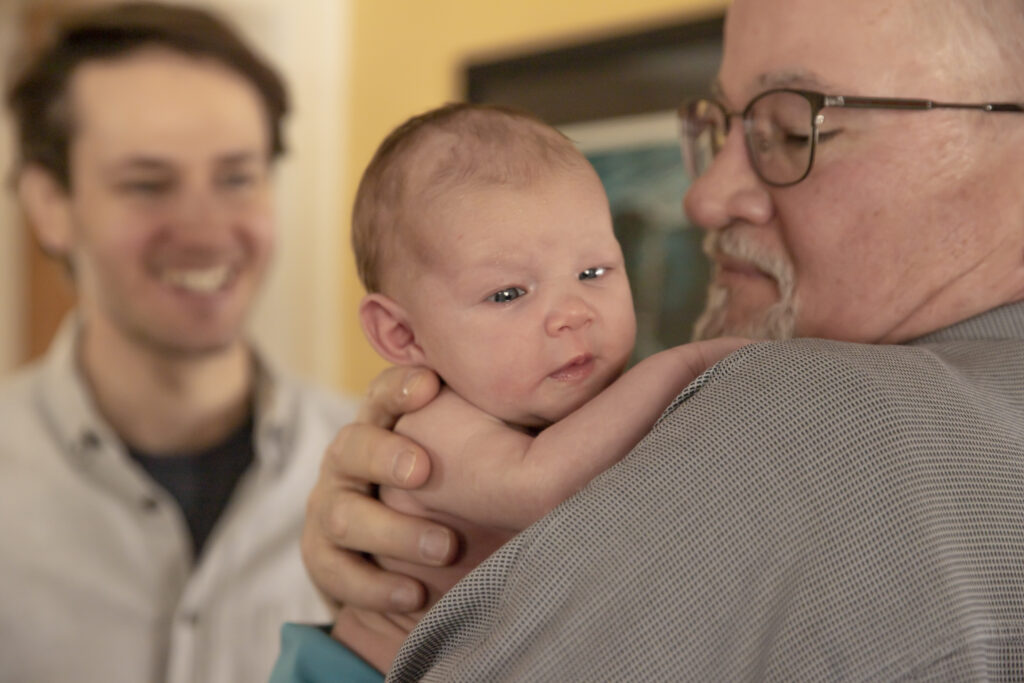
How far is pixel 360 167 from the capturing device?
306 cm

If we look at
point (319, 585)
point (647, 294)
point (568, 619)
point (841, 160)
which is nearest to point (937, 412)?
point (568, 619)

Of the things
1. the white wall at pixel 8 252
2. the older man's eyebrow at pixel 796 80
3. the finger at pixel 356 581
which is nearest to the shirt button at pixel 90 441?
the finger at pixel 356 581

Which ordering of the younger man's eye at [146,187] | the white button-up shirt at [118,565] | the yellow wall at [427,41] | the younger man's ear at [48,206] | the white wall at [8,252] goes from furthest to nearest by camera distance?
the white wall at [8,252] → the yellow wall at [427,41] → the younger man's ear at [48,206] → the younger man's eye at [146,187] → the white button-up shirt at [118,565]

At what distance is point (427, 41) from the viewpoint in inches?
109

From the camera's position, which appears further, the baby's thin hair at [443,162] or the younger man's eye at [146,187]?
the younger man's eye at [146,187]

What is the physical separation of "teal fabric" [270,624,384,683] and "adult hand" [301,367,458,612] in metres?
0.05

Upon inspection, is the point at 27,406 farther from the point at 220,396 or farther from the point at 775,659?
the point at 775,659

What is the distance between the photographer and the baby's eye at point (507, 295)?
87cm

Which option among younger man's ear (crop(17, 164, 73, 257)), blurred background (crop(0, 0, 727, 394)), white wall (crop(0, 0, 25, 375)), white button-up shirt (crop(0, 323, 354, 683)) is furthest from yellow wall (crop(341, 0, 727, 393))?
white wall (crop(0, 0, 25, 375))

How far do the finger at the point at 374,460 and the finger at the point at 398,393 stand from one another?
0.08ft

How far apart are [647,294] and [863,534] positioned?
1519 mm

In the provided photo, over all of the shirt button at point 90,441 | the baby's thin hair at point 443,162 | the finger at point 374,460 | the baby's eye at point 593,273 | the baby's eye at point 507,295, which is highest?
the baby's thin hair at point 443,162

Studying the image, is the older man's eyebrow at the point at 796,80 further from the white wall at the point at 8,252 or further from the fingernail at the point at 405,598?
the white wall at the point at 8,252

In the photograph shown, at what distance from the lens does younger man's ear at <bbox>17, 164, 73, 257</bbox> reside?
2.17 metres
